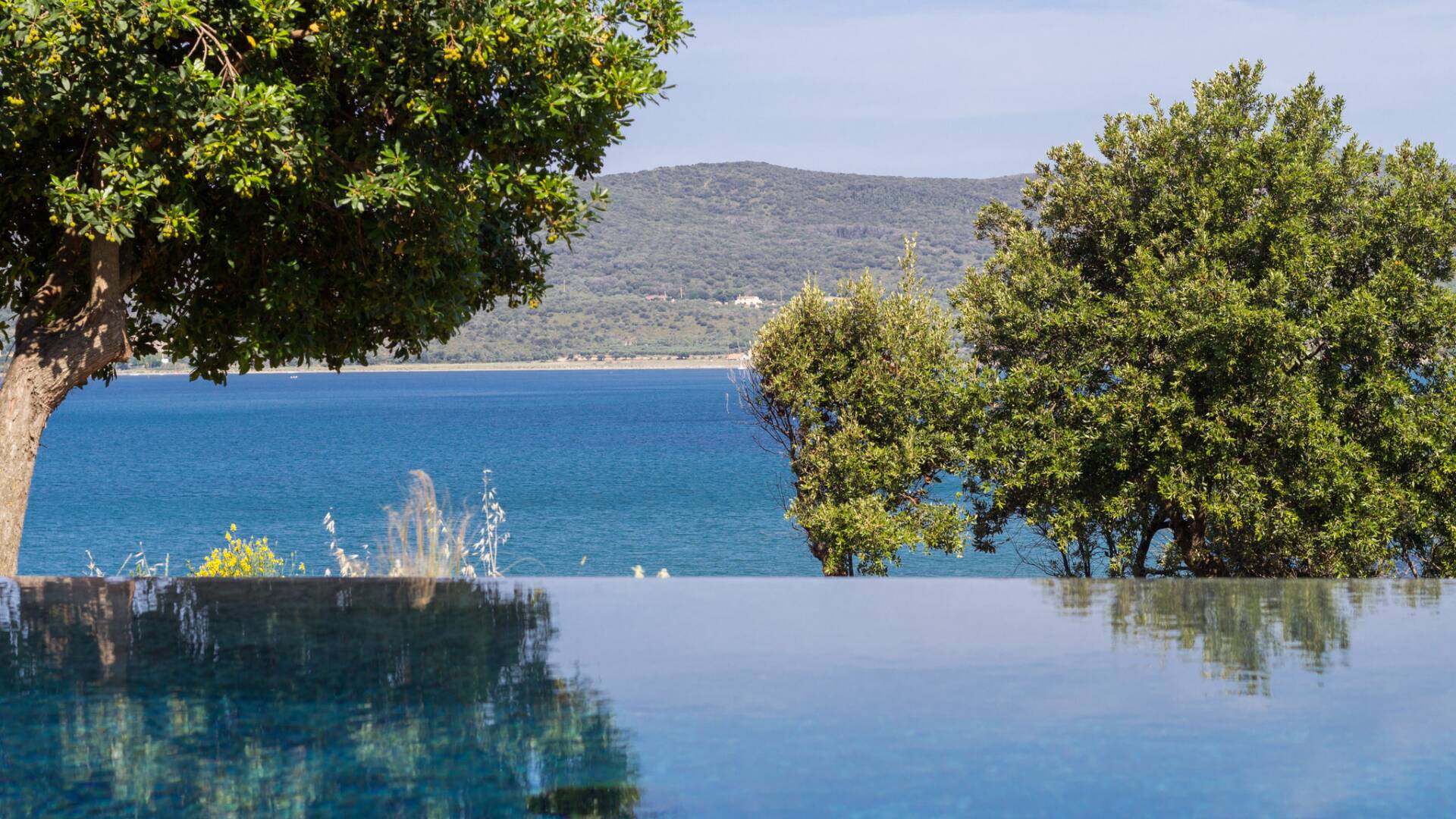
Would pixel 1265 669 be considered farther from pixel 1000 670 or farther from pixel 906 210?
pixel 906 210

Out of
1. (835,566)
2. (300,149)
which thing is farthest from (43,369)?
(835,566)

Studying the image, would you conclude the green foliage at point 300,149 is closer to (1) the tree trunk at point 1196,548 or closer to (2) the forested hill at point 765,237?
(1) the tree trunk at point 1196,548

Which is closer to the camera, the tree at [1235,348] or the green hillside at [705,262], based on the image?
the tree at [1235,348]

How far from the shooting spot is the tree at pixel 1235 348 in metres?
12.5

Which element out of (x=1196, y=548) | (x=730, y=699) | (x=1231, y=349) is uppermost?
(x=1231, y=349)

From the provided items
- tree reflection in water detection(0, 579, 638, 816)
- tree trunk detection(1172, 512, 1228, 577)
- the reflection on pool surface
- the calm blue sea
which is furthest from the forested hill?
tree reflection in water detection(0, 579, 638, 816)

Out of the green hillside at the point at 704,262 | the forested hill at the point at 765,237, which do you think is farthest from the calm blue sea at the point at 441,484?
the forested hill at the point at 765,237

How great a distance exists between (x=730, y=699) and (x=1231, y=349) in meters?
9.75

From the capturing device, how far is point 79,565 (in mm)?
39531

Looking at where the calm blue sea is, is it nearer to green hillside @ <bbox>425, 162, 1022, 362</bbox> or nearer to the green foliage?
the green foliage

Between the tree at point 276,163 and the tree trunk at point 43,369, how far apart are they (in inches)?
0.6

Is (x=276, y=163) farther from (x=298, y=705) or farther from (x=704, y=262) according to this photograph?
(x=704, y=262)

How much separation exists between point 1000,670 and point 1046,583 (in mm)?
1635

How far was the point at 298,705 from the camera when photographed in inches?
169
